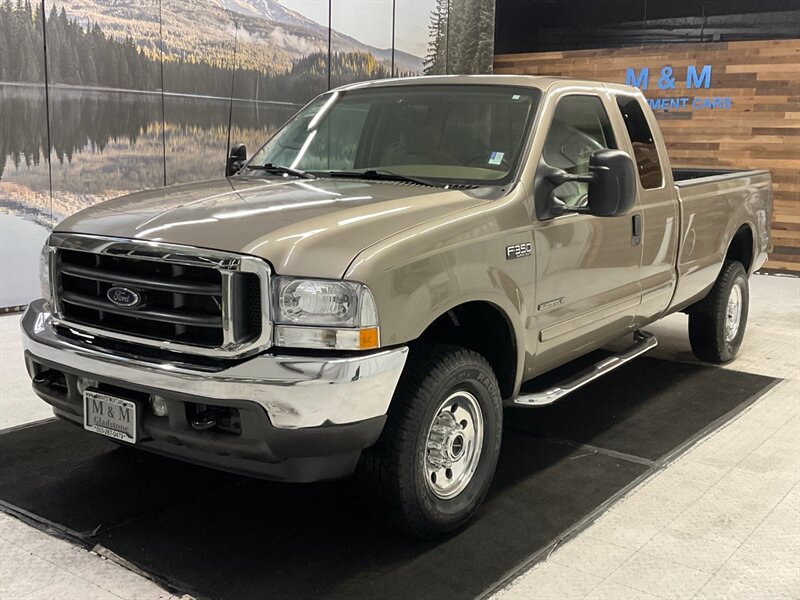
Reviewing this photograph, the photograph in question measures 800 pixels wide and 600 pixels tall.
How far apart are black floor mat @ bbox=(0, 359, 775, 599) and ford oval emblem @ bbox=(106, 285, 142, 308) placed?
36.5 inches

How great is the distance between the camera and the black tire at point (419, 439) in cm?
294

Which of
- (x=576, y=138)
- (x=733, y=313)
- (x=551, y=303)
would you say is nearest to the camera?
(x=551, y=303)

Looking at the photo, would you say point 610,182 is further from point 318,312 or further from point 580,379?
point 318,312

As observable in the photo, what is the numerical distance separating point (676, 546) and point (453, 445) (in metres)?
0.95

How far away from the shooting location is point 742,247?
6188 millimetres

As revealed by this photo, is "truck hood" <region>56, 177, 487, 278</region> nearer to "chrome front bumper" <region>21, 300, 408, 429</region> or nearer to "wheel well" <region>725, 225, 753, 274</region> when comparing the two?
"chrome front bumper" <region>21, 300, 408, 429</region>

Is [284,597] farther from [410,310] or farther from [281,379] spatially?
[410,310]

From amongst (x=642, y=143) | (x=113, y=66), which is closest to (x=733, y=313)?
(x=642, y=143)

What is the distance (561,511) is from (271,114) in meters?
7.55

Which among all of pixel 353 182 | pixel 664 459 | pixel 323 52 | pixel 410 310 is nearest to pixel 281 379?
pixel 410 310

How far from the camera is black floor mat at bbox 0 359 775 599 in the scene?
2949mm

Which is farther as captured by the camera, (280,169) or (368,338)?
(280,169)

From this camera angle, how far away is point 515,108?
389cm

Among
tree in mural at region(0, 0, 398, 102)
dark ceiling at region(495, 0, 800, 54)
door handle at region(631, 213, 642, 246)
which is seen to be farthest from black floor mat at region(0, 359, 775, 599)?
dark ceiling at region(495, 0, 800, 54)
